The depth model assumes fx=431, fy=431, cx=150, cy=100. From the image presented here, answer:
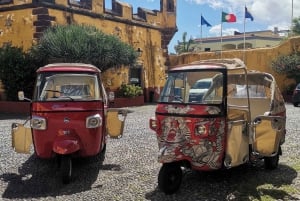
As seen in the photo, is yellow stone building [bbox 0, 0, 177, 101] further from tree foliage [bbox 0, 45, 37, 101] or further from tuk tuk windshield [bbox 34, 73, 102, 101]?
tuk tuk windshield [bbox 34, 73, 102, 101]

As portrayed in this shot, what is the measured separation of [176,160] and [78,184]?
172cm

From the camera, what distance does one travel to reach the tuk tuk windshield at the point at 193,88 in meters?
6.15

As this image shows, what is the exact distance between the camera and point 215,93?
244 inches

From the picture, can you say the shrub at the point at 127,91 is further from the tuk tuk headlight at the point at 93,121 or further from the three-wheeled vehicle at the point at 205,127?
the three-wheeled vehicle at the point at 205,127

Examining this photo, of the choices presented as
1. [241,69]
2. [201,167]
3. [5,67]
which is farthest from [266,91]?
[5,67]

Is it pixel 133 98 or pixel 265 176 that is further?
pixel 133 98

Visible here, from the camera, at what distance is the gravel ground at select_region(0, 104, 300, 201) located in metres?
5.95

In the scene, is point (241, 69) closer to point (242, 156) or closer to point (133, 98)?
point (242, 156)

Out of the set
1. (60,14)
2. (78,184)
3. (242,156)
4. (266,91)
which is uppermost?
(60,14)

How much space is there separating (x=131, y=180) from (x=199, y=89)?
1782mm

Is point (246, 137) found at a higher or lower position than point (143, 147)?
higher

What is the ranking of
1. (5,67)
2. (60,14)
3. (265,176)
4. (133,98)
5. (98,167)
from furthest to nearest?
(133,98)
(60,14)
(5,67)
(98,167)
(265,176)

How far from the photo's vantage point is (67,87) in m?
8.10

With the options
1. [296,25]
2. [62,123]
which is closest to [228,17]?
[296,25]
